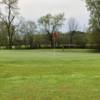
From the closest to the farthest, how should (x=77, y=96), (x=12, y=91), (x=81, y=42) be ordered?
(x=77, y=96)
(x=12, y=91)
(x=81, y=42)

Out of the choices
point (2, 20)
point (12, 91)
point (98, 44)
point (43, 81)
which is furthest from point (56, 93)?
point (2, 20)

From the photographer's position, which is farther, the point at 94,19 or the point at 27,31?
the point at 27,31

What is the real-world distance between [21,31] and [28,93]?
297 ft

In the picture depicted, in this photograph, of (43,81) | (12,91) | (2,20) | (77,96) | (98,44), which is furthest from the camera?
(2,20)

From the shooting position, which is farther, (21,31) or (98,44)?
(21,31)

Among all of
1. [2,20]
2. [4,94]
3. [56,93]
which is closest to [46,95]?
[56,93]

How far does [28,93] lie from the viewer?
11.6 meters

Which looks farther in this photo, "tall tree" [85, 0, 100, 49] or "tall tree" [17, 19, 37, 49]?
"tall tree" [17, 19, 37, 49]

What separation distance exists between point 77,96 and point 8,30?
A: 8273cm

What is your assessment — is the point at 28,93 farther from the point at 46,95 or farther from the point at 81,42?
the point at 81,42

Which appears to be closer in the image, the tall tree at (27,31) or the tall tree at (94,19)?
the tall tree at (94,19)

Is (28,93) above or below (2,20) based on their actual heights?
below

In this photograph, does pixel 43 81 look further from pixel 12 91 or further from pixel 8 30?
pixel 8 30

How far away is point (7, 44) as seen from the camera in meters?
95.7
